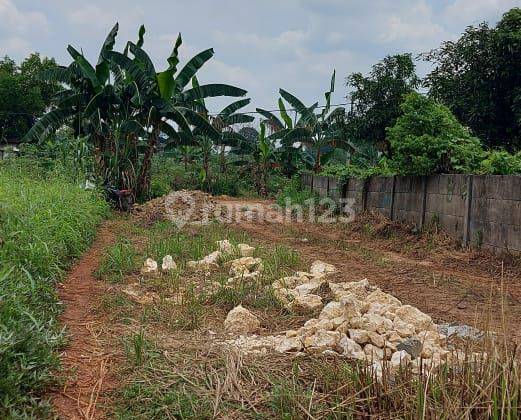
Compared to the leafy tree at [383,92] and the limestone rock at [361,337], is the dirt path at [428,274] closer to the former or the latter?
the limestone rock at [361,337]

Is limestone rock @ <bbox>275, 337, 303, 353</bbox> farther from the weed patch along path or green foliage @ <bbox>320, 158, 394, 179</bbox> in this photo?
green foliage @ <bbox>320, 158, 394, 179</bbox>

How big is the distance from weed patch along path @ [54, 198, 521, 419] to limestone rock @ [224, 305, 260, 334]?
6cm

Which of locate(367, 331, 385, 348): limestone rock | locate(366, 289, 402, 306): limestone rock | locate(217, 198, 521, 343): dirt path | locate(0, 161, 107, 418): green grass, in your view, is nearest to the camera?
locate(0, 161, 107, 418): green grass

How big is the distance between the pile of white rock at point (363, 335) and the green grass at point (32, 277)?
1169 millimetres

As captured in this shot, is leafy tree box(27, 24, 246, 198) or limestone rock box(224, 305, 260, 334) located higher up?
leafy tree box(27, 24, 246, 198)

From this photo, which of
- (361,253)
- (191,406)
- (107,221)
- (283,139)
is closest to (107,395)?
(191,406)

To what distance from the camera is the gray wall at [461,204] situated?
6386 millimetres

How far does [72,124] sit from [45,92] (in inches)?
632

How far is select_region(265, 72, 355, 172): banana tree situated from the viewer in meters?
14.9

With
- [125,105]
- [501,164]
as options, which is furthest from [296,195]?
[501,164]

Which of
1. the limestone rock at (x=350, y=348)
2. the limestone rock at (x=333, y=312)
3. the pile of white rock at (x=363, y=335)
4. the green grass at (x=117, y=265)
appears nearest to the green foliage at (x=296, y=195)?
the green grass at (x=117, y=265)

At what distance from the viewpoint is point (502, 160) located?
6801 mm

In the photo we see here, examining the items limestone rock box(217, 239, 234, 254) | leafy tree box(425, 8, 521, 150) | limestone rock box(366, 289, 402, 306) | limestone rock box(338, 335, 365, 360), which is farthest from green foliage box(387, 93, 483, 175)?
limestone rock box(338, 335, 365, 360)

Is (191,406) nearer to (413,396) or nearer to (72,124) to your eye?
(413,396)
